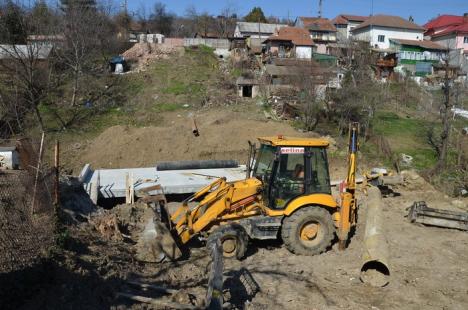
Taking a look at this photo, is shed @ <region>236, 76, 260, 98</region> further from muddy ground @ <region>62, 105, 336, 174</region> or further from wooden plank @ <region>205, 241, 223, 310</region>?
wooden plank @ <region>205, 241, 223, 310</region>

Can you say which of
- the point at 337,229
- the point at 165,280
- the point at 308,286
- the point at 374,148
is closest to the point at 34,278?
the point at 165,280

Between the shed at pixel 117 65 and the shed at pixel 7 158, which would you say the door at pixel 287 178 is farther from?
the shed at pixel 117 65

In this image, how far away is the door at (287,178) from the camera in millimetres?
8406

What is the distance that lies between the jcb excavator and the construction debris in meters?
3.02

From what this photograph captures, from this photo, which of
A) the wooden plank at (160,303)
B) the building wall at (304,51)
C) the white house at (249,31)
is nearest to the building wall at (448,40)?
the building wall at (304,51)

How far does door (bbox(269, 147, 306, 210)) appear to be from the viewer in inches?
331

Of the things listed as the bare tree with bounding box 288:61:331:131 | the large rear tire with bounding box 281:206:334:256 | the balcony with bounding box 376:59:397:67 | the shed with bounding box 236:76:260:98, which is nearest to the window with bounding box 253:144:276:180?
the large rear tire with bounding box 281:206:334:256

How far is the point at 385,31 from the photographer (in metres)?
53.9

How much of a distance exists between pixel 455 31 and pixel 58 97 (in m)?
51.6

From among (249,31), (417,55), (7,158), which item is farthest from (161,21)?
(7,158)

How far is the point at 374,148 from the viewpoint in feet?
65.9

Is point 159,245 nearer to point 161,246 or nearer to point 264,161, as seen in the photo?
point 161,246

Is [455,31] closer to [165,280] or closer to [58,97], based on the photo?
[58,97]

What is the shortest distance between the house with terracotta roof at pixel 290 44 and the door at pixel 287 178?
34431 mm
